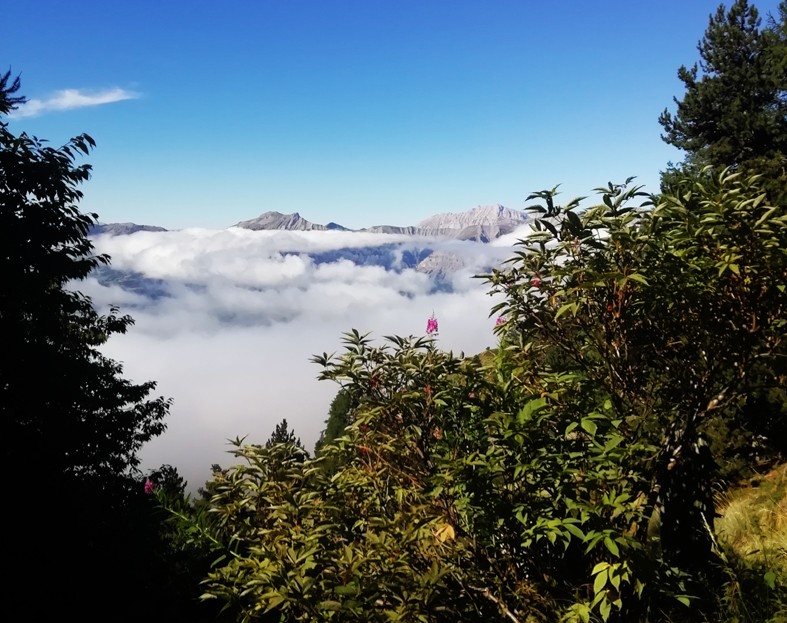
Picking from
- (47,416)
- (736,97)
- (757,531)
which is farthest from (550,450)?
(736,97)

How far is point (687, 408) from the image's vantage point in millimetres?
4051

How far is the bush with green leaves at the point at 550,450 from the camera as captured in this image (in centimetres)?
338

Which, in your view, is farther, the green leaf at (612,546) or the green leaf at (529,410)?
the green leaf at (529,410)

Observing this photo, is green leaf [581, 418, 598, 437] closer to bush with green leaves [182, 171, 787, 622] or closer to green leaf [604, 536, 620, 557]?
bush with green leaves [182, 171, 787, 622]

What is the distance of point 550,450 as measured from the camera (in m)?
3.52

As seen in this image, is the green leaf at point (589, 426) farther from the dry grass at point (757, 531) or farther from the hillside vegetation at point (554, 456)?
the dry grass at point (757, 531)

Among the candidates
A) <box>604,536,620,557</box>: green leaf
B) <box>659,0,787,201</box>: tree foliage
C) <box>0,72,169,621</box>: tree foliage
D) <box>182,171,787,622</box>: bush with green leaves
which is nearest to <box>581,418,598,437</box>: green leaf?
<box>182,171,787,622</box>: bush with green leaves

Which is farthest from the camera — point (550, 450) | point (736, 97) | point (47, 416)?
point (736, 97)

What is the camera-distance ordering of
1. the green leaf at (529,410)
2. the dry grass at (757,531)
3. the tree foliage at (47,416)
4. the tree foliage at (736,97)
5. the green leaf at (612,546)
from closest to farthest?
1. the green leaf at (612,546)
2. the green leaf at (529,410)
3. the dry grass at (757,531)
4. the tree foliage at (47,416)
5. the tree foliage at (736,97)

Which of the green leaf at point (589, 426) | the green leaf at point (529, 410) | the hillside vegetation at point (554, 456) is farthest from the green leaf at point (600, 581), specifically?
the green leaf at point (529, 410)

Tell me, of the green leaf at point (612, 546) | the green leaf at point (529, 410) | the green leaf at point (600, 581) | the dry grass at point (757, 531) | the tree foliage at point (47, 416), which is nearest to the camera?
the green leaf at point (612, 546)

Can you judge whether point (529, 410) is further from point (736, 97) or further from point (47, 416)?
point (736, 97)

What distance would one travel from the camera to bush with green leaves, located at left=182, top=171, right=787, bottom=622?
338 cm

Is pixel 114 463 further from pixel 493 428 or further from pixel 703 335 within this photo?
pixel 703 335
